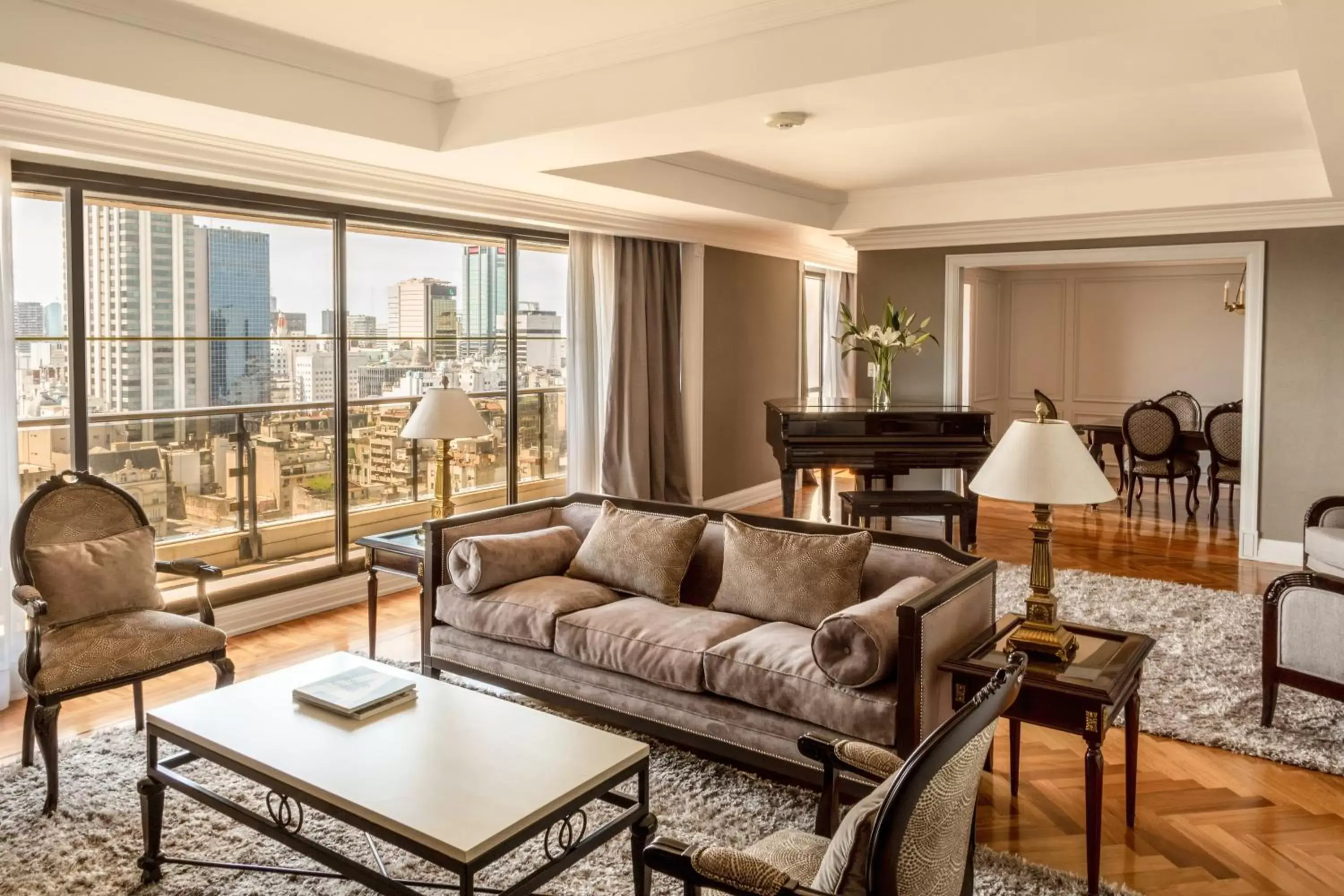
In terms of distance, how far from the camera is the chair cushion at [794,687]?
2918 millimetres

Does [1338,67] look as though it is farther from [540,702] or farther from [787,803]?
[540,702]

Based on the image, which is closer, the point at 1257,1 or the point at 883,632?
the point at 1257,1

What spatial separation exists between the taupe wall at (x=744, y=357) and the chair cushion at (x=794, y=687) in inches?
190

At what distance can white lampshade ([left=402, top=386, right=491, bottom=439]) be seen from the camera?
14.6ft

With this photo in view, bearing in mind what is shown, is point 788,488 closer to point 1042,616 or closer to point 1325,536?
point 1325,536

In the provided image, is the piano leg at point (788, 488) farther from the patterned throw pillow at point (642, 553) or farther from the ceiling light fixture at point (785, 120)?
the ceiling light fixture at point (785, 120)

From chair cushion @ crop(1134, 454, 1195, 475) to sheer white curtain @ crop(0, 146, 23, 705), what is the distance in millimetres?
7650

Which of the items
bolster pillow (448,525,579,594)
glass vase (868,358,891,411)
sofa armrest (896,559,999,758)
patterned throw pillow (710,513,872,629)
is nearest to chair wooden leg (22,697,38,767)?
bolster pillow (448,525,579,594)

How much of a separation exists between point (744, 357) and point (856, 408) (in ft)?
6.15

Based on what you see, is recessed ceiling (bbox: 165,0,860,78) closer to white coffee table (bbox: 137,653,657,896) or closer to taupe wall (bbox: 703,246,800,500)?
white coffee table (bbox: 137,653,657,896)

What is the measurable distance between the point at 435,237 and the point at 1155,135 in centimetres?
408

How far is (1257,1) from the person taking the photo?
248 centimetres

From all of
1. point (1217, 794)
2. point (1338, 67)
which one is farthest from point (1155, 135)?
point (1217, 794)

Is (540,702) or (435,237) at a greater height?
(435,237)
